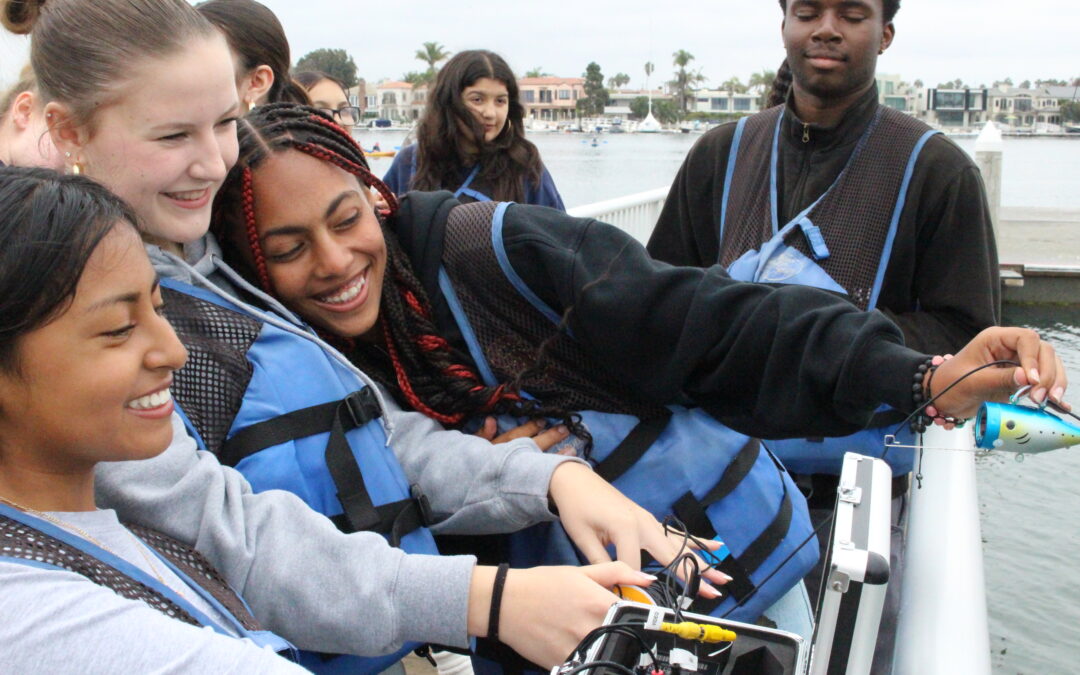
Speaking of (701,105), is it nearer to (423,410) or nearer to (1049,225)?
(1049,225)

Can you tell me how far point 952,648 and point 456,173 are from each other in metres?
3.92

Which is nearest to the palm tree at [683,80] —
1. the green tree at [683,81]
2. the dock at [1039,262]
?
the green tree at [683,81]

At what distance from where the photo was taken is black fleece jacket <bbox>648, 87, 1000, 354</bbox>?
2.78 m

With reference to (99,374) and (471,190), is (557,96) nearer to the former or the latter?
(471,190)

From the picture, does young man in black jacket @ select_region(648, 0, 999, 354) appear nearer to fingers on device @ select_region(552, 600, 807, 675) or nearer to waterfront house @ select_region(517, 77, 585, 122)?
fingers on device @ select_region(552, 600, 807, 675)

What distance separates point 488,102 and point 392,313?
3.36 m

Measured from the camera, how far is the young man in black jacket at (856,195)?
9.20ft

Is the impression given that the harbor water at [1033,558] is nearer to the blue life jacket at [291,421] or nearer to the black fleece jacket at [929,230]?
the black fleece jacket at [929,230]

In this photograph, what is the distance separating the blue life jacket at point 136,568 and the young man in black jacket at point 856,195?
1.95m

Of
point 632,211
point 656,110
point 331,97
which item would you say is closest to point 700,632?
point 331,97

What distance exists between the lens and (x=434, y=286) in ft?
7.11

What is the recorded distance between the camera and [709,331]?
79.1 inches

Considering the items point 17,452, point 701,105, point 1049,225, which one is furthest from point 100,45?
point 701,105

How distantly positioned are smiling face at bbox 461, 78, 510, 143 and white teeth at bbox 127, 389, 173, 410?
12.9 feet
